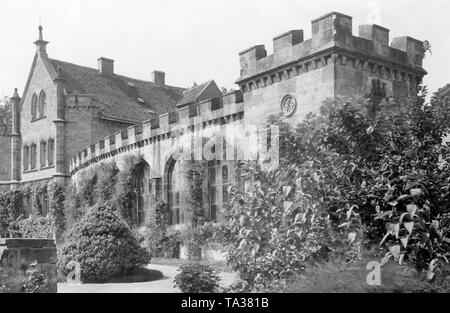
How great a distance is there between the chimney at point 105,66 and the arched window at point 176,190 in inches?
727

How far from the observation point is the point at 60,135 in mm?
33281

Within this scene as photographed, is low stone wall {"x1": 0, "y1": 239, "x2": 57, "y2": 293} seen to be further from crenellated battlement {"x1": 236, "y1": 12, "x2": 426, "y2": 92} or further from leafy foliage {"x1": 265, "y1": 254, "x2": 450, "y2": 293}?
crenellated battlement {"x1": 236, "y1": 12, "x2": 426, "y2": 92}

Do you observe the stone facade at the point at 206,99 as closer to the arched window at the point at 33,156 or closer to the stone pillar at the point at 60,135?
the stone pillar at the point at 60,135

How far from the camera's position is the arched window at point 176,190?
70.7ft

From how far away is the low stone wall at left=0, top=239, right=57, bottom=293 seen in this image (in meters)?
10.2

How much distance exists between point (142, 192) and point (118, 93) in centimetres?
1409

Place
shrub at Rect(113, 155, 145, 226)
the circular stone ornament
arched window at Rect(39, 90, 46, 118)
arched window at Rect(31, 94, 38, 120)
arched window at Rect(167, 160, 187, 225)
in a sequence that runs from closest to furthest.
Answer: the circular stone ornament, arched window at Rect(167, 160, 187, 225), shrub at Rect(113, 155, 145, 226), arched window at Rect(39, 90, 46, 118), arched window at Rect(31, 94, 38, 120)

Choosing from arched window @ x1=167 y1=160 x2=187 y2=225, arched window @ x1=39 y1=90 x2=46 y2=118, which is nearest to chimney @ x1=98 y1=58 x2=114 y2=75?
arched window @ x1=39 y1=90 x2=46 y2=118

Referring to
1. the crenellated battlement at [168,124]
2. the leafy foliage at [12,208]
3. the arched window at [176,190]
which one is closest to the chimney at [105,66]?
the leafy foliage at [12,208]

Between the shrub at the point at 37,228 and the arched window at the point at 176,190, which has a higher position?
the arched window at the point at 176,190

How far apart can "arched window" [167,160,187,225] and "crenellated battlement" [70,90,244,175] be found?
3.95 ft

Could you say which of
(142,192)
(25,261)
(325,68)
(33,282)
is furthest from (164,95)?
(33,282)
